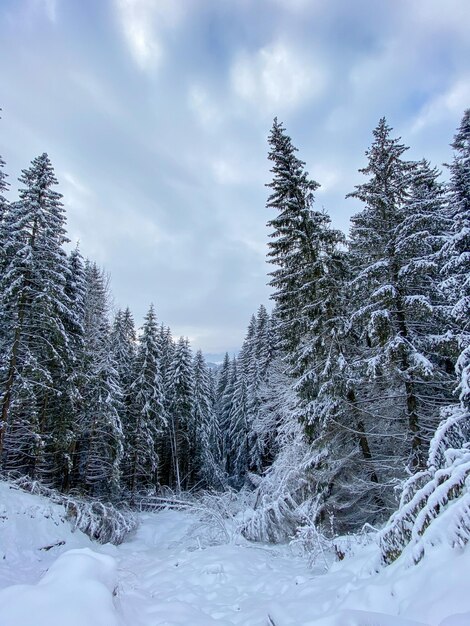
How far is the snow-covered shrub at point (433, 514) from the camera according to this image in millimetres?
2645

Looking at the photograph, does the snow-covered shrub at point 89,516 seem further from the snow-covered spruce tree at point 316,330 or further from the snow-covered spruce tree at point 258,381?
the snow-covered spruce tree at point 258,381

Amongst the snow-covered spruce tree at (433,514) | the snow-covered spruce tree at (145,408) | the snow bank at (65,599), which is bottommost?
the snow bank at (65,599)

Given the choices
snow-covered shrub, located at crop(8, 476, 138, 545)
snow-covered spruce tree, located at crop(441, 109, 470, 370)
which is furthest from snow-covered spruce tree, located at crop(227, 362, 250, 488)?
snow-covered spruce tree, located at crop(441, 109, 470, 370)

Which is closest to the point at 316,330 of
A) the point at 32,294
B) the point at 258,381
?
the point at 32,294

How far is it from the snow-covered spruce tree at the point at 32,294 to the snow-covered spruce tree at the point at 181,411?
11.1m

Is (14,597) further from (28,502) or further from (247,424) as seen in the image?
(247,424)

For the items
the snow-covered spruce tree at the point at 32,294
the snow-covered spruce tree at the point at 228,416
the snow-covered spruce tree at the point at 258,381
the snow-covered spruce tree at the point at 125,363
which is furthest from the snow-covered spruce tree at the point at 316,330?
the snow-covered spruce tree at the point at 228,416

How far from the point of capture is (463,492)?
290cm

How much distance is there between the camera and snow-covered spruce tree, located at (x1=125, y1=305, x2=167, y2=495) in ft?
64.8

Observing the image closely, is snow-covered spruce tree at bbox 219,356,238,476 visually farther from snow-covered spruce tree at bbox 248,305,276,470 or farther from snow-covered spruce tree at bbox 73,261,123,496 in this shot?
snow-covered spruce tree at bbox 73,261,123,496

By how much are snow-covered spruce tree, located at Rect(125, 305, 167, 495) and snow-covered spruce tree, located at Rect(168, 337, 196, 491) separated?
9.06ft

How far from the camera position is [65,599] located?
2.90 metres

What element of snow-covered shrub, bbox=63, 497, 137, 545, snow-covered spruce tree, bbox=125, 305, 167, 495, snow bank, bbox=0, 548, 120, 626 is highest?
snow-covered spruce tree, bbox=125, 305, 167, 495

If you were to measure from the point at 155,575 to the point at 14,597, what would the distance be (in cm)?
550
